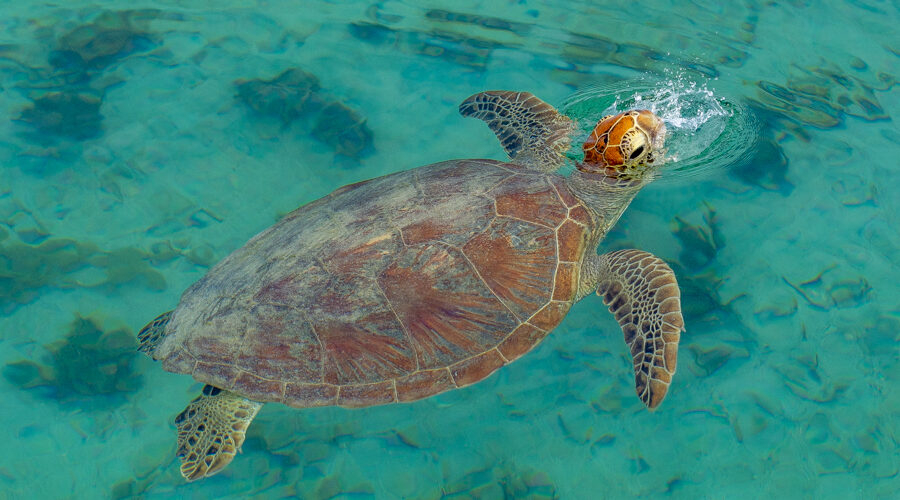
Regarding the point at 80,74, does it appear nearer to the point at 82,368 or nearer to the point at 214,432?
the point at 82,368

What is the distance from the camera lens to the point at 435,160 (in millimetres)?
5074

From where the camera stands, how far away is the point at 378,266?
11.0 feet

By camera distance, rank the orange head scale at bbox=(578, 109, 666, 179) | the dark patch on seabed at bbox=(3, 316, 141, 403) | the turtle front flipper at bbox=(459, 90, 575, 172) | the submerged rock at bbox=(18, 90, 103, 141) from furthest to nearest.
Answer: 1. the submerged rock at bbox=(18, 90, 103, 141)
2. the turtle front flipper at bbox=(459, 90, 575, 172)
3. the dark patch on seabed at bbox=(3, 316, 141, 403)
4. the orange head scale at bbox=(578, 109, 666, 179)

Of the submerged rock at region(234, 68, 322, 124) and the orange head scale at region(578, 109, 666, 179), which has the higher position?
the orange head scale at region(578, 109, 666, 179)

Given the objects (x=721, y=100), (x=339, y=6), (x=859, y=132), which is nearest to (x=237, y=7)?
(x=339, y=6)

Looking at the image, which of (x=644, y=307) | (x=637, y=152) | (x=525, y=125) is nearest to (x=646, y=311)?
(x=644, y=307)

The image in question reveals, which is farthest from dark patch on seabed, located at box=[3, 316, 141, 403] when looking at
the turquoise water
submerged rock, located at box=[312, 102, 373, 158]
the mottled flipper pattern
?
the mottled flipper pattern

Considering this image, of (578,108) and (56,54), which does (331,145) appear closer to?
(578,108)

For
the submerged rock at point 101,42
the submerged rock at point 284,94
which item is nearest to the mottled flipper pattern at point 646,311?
the submerged rock at point 284,94

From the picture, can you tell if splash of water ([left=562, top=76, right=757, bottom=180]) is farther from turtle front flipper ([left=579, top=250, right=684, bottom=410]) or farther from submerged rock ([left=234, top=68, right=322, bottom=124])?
submerged rock ([left=234, top=68, right=322, bottom=124])

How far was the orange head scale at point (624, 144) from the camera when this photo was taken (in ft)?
13.0

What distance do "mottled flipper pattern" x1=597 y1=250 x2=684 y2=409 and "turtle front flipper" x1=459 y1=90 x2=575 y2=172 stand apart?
1110mm

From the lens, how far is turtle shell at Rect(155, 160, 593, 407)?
10.8ft

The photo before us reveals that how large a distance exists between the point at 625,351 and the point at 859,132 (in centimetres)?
332
